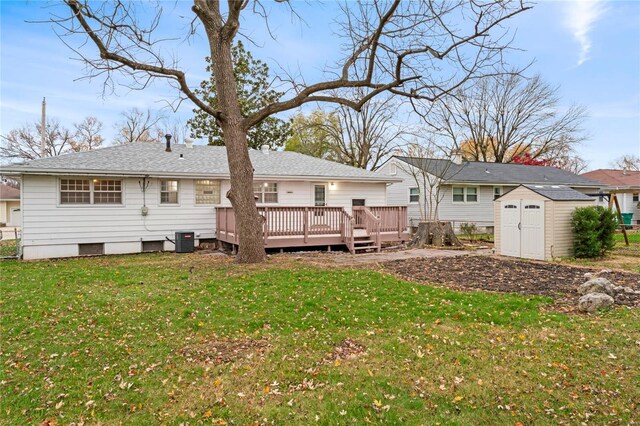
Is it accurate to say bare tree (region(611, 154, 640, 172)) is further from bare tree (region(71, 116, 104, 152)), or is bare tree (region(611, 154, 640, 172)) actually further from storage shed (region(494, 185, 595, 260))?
bare tree (region(71, 116, 104, 152))

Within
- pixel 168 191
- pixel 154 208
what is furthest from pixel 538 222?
pixel 154 208

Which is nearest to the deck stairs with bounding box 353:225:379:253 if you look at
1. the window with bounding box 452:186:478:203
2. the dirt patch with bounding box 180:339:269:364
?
the dirt patch with bounding box 180:339:269:364

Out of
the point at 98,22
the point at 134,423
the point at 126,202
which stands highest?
the point at 98,22

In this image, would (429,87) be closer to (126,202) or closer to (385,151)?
(126,202)

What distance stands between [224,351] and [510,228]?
1043 centimetres

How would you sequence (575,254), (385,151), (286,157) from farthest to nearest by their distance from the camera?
(385,151) < (286,157) < (575,254)

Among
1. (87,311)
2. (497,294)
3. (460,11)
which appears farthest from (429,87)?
(87,311)

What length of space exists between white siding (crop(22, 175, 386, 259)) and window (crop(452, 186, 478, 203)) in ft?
35.8

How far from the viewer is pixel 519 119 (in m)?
30.5

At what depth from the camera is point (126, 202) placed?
41.2ft

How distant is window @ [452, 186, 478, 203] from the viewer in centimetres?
2133

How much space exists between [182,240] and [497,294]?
966 centimetres

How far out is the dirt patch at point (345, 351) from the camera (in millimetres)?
3894

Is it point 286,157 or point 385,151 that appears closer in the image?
point 286,157
